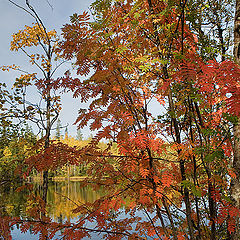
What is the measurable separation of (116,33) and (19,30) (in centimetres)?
502

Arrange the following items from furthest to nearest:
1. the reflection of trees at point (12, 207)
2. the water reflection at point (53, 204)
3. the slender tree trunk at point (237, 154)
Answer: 1. the water reflection at point (53, 204)
2. the reflection of trees at point (12, 207)
3. the slender tree trunk at point (237, 154)

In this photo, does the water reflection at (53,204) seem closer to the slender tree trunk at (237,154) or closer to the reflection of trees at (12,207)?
the reflection of trees at (12,207)

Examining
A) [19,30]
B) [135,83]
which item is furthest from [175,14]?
[19,30]

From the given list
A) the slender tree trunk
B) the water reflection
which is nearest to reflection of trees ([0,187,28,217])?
the water reflection

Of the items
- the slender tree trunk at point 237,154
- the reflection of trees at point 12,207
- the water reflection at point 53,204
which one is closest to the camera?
the slender tree trunk at point 237,154

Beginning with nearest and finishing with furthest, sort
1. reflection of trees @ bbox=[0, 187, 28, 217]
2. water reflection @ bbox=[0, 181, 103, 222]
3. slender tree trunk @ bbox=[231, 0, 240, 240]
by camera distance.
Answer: slender tree trunk @ bbox=[231, 0, 240, 240], reflection of trees @ bbox=[0, 187, 28, 217], water reflection @ bbox=[0, 181, 103, 222]

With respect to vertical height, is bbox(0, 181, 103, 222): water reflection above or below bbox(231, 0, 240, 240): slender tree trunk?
below

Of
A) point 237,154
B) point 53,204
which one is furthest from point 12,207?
point 237,154

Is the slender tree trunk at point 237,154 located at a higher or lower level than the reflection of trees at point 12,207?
higher

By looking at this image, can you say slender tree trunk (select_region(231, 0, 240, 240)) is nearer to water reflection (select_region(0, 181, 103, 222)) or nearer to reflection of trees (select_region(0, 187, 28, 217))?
water reflection (select_region(0, 181, 103, 222))

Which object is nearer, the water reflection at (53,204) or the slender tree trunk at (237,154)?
the slender tree trunk at (237,154)

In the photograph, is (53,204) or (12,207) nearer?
(12,207)

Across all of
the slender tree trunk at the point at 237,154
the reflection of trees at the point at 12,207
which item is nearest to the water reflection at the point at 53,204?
the reflection of trees at the point at 12,207

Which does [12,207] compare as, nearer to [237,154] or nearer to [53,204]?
[53,204]
